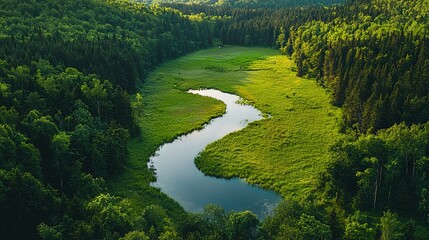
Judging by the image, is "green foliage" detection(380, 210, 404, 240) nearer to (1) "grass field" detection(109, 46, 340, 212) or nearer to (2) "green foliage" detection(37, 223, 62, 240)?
(1) "grass field" detection(109, 46, 340, 212)

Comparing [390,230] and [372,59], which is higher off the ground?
[372,59]

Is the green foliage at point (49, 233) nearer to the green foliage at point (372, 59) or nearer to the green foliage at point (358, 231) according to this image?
the green foliage at point (358, 231)

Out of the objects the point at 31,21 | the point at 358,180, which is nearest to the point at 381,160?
the point at 358,180

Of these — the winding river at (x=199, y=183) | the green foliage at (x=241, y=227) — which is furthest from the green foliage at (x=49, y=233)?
the winding river at (x=199, y=183)

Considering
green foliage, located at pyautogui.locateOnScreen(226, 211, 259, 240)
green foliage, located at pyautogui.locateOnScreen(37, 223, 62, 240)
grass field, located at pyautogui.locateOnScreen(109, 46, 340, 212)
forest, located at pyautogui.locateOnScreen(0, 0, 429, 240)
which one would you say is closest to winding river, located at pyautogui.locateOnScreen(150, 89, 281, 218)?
grass field, located at pyautogui.locateOnScreen(109, 46, 340, 212)

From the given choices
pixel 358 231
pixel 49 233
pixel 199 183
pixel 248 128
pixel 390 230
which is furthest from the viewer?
pixel 248 128

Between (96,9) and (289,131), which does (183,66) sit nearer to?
(96,9)

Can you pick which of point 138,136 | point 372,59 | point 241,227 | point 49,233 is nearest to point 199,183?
point 138,136

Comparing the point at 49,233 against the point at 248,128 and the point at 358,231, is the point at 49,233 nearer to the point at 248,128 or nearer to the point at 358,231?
the point at 358,231
